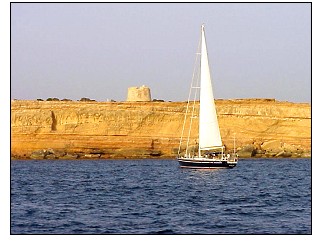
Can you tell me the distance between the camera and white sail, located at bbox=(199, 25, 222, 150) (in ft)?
163

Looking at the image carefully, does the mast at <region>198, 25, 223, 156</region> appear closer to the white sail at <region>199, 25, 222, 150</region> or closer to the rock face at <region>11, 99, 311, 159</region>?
the white sail at <region>199, 25, 222, 150</region>

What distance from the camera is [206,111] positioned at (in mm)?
50406

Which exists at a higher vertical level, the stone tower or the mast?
the stone tower

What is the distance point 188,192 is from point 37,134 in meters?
44.8

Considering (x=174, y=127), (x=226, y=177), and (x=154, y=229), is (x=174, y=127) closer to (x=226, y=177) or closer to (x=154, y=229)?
(x=226, y=177)

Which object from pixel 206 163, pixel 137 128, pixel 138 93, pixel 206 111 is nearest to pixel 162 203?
pixel 206 163

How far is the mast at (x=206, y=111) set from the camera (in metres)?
49.7

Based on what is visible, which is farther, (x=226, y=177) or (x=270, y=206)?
(x=226, y=177)

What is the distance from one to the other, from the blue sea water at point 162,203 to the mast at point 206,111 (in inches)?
174

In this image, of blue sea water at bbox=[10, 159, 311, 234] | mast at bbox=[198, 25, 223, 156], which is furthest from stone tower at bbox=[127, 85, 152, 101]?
blue sea water at bbox=[10, 159, 311, 234]

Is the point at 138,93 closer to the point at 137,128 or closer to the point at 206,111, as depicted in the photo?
the point at 137,128

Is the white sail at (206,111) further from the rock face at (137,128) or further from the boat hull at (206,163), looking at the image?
the rock face at (137,128)
